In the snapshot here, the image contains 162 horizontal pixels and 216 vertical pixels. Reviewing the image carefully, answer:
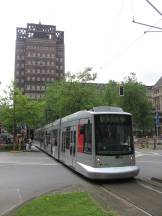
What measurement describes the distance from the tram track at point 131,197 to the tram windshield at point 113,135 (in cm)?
133

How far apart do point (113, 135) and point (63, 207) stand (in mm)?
8070

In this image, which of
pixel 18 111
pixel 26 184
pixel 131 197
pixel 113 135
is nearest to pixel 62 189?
pixel 131 197

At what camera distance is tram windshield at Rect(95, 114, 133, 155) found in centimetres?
1844

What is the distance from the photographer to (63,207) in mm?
10945

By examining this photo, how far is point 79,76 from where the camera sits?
62000 millimetres

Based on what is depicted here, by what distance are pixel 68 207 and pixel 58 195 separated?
241 centimetres

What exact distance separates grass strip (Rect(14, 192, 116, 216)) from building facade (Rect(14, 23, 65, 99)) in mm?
139779

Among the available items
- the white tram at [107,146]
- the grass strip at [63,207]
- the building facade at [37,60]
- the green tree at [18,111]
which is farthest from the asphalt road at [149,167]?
the building facade at [37,60]

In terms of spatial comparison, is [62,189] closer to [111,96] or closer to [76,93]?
[76,93]

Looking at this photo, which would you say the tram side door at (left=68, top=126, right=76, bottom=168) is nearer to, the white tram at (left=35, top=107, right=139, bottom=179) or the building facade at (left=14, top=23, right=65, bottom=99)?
the white tram at (left=35, top=107, right=139, bottom=179)

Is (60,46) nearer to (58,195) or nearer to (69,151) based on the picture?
(69,151)

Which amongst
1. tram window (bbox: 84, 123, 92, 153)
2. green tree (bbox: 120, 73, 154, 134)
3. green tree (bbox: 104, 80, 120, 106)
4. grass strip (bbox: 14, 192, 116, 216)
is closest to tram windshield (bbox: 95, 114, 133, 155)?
tram window (bbox: 84, 123, 92, 153)

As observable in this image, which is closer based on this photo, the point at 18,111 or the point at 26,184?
Answer: the point at 26,184

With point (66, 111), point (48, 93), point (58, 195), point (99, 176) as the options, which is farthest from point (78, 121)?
point (48, 93)
